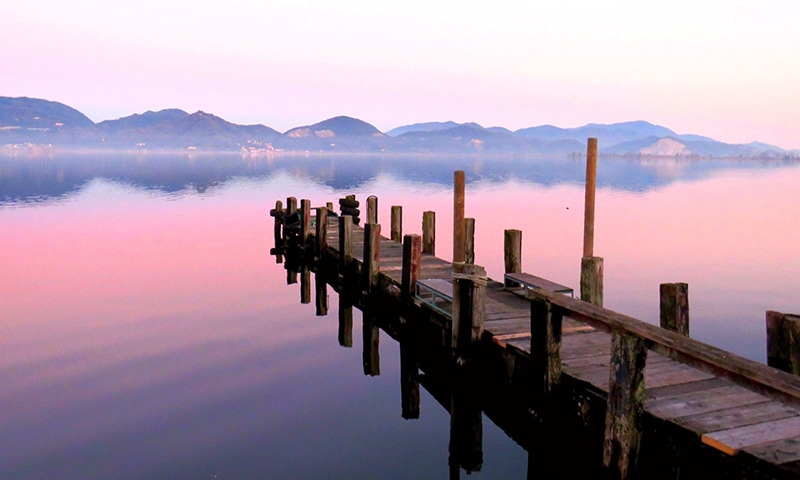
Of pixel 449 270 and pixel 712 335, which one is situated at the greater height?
pixel 449 270

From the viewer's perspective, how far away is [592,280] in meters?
11.1

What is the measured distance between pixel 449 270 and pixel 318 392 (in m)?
5.24

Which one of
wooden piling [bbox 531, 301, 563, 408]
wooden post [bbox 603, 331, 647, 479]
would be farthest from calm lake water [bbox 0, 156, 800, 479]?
wooden post [bbox 603, 331, 647, 479]

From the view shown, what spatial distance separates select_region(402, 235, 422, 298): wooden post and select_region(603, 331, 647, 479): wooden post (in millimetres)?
6865

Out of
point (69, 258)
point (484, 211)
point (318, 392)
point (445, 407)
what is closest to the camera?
point (445, 407)

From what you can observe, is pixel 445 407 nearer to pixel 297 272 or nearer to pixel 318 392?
pixel 318 392

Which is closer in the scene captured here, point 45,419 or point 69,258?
point 45,419

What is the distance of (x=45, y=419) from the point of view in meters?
11.0

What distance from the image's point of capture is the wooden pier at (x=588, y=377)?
593cm

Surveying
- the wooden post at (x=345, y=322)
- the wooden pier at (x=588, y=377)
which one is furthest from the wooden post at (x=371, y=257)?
the wooden post at (x=345, y=322)

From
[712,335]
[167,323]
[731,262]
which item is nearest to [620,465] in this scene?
[712,335]

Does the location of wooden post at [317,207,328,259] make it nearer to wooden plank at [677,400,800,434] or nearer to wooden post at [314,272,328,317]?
wooden post at [314,272,328,317]

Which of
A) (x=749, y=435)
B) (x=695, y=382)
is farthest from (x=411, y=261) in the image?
(x=749, y=435)

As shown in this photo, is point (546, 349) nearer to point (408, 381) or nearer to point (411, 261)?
point (408, 381)
